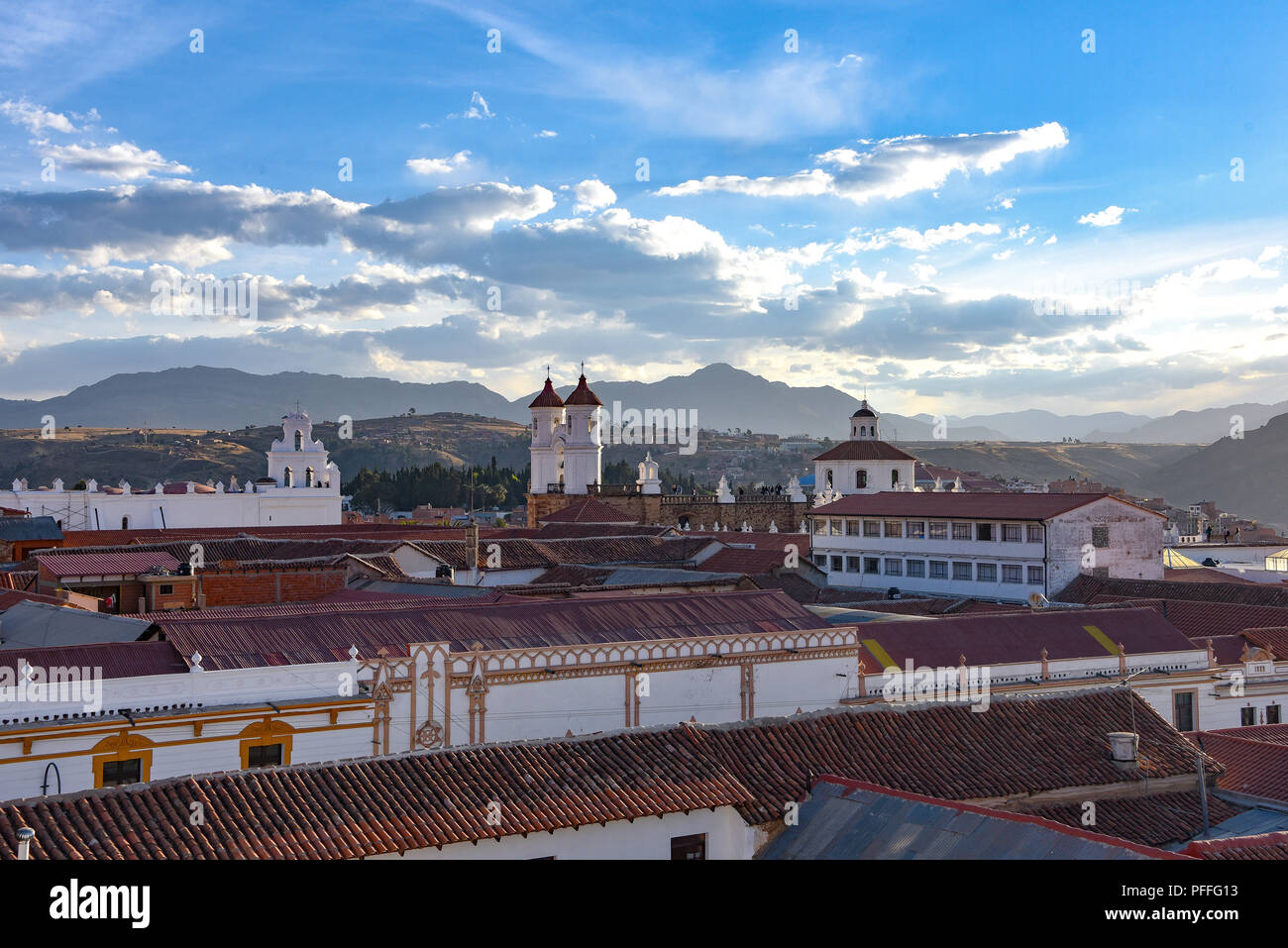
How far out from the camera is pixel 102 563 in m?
32.3

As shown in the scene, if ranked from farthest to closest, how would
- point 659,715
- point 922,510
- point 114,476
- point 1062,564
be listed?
point 114,476, point 922,510, point 1062,564, point 659,715

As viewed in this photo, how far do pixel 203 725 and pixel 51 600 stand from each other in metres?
12.3

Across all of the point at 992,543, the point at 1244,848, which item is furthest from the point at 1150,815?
the point at 992,543

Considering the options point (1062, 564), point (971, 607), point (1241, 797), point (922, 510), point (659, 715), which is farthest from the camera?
point (922, 510)

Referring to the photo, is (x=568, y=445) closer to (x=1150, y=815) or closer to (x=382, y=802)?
(x=1150, y=815)

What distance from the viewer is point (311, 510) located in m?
72.8

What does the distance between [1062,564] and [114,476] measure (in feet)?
475

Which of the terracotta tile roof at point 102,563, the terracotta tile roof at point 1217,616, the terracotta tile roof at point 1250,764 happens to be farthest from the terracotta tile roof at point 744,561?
the terracotta tile roof at point 1250,764

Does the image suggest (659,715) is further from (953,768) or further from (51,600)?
(51,600)

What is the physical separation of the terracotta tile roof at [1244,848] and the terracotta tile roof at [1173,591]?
85.4ft

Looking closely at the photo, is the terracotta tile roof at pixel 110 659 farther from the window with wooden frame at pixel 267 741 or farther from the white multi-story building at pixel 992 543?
the white multi-story building at pixel 992 543

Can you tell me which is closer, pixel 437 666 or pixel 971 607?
pixel 437 666

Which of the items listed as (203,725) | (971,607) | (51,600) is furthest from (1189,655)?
(51,600)

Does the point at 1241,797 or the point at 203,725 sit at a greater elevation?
the point at 203,725
